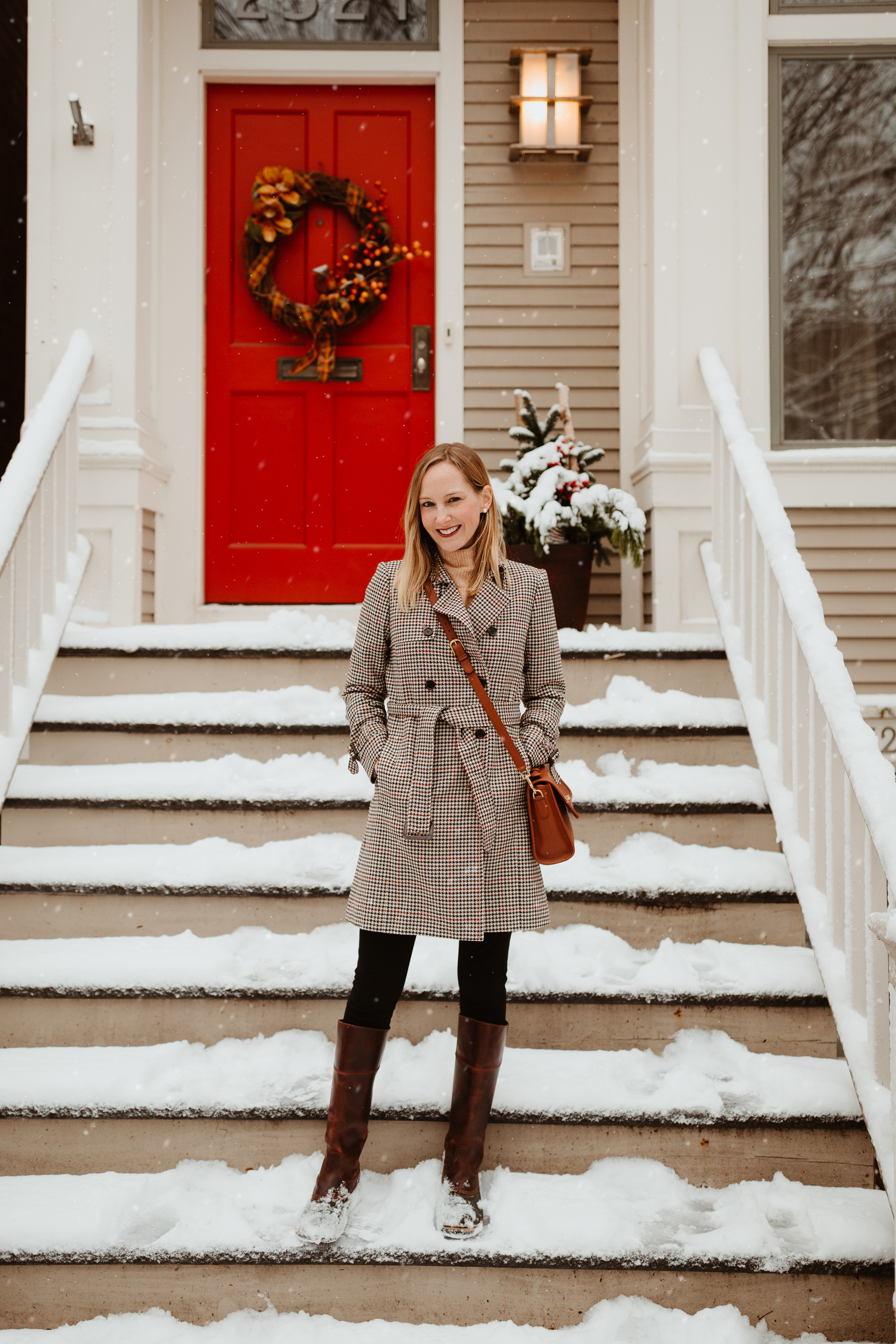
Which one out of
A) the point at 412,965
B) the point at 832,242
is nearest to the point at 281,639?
the point at 412,965

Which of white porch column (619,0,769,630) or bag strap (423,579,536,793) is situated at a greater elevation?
white porch column (619,0,769,630)

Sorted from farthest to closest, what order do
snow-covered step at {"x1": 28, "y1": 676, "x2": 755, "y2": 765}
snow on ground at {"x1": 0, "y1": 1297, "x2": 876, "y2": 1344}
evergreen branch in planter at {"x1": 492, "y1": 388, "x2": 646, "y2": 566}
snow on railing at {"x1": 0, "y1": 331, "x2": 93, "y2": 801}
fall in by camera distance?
evergreen branch in planter at {"x1": 492, "y1": 388, "x2": 646, "y2": 566}, snow-covered step at {"x1": 28, "y1": 676, "x2": 755, "y2": 765}, snow on railing at {"x1": 0, "y1": 331, "x2": 93, "y2": 801}, snow on ground at {"x1": 0, "y1": 1297, "x2": 876, "y2": 1344}

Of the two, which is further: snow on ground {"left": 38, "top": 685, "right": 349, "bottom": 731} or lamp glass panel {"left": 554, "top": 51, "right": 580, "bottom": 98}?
lamp glass panel {"left": 554, "top": 51, "right": 580, "bottom": 98}

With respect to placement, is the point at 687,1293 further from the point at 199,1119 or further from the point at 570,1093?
the point at 199,1119

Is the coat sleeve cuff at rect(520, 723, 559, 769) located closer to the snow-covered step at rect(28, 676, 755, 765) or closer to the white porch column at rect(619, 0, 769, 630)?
the snow-covered step at rect(28, 676, 755, 765)

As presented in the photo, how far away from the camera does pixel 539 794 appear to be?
6.04 feet

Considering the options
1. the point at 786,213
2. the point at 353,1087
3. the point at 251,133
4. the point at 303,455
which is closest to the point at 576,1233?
the point at 353,1087

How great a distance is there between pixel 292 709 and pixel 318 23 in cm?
318

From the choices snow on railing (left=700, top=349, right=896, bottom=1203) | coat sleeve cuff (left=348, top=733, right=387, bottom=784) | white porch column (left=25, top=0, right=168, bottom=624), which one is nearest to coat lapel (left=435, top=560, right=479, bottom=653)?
coat sleeve cuff (left=348, top=733, right=387, bottom=784)

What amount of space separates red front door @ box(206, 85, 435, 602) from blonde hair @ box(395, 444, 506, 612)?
7.54 ft

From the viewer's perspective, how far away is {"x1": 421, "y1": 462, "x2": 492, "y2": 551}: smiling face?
1855 millimetres

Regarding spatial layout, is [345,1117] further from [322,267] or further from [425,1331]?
[322,267]

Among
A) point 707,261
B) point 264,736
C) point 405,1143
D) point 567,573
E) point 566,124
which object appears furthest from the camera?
point 566,124

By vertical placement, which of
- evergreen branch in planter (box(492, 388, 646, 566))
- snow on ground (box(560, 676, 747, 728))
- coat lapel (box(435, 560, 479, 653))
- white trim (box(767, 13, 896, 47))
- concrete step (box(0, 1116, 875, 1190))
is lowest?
concrete step (box(0, 1116, 875, 1190))
